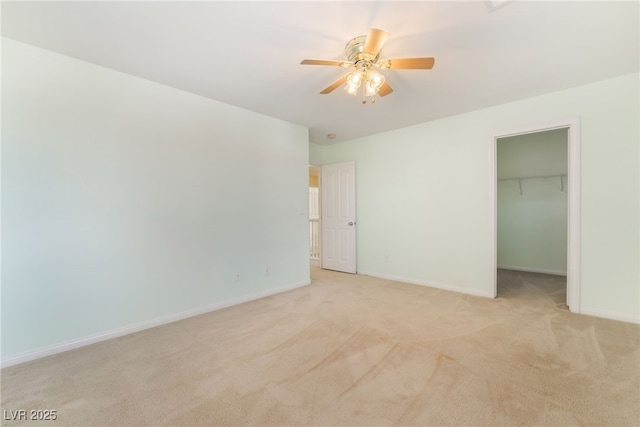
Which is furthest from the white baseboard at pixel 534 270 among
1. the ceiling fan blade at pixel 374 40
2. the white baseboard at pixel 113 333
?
the ceiling fan blade at pixel 374 40

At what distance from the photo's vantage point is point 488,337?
237cm

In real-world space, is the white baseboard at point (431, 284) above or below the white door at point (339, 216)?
below

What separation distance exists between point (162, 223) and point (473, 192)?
149 inches

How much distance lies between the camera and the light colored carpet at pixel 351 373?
1.52m

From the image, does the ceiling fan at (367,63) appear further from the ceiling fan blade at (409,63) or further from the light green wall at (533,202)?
the light green wall at (533,202)

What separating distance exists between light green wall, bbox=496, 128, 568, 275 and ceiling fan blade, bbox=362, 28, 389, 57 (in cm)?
430

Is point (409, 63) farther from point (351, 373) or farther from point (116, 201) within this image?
point (116, 201)

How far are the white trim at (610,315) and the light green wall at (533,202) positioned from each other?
208 centimetres

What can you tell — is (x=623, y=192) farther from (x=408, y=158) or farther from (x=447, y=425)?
(x=447, y=425)

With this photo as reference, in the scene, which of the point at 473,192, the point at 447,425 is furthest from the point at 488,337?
the point at 473,192

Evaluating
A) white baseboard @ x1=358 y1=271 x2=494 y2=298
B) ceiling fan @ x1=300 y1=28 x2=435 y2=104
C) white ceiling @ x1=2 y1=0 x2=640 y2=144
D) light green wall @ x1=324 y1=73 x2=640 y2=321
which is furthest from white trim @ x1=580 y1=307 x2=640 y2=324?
ceiling fan @ x1=300 y1=28 x2=435 y2=104

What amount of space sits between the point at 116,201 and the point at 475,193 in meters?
4.10

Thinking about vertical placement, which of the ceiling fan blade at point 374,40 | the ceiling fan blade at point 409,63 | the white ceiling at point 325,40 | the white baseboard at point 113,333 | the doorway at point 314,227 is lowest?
the white baseboard at point 113,333

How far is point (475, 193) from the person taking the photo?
11.6 ft
